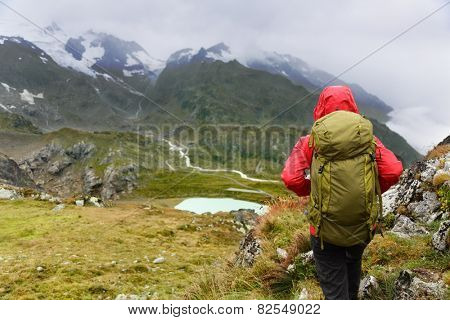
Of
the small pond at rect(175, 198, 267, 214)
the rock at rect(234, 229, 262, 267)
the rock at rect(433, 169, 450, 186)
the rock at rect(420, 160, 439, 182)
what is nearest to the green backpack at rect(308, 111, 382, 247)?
the rock at rect(234, 229, 262, 267)

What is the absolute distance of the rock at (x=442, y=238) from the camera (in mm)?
8898

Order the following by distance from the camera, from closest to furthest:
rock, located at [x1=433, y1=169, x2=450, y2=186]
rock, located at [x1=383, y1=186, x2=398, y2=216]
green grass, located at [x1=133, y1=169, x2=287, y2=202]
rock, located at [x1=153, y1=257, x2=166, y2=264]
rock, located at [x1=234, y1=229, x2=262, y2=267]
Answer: rock, located at [x1=234, y1=229, x2=262, y2=267]
rock, located at [x1=433, y1=169, x2=450, y2=186]
rock, located at [x1=383, y1=186, x2=398, y2=216]
rock, located at [x1=153, y1=257, x2=166, y2=264]
green grass, located at [x1=133, y1=169, x2=287, y2=202]

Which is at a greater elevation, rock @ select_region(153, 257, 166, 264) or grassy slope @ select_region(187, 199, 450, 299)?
grassy slope @ select_region(187, 199, 450, 299)

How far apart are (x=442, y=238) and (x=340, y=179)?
173 inches

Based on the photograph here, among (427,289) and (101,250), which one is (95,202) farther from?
(427,289)

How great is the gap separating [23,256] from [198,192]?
140m

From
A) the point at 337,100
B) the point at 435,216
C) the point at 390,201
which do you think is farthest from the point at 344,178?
the point at 390,201

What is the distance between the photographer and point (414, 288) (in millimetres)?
7527

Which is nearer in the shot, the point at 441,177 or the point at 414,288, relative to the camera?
the point at 414,288

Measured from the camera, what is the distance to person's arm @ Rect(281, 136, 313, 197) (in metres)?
6.51

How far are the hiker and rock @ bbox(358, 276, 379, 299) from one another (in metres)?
1.75

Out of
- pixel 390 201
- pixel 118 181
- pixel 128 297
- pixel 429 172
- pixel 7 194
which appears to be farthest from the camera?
pixel 118 181

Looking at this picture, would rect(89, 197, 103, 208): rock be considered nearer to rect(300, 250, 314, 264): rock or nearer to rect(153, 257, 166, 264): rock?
rect(153, 257, 166, 264): rock

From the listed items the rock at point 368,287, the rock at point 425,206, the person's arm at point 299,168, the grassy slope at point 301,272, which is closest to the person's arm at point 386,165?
the person's arm at point 299,168
